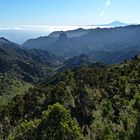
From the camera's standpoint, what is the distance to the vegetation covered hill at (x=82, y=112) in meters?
38.8

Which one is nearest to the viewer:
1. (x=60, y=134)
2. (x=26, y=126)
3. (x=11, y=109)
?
(x=60, y=134)

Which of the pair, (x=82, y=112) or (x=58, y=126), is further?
(x=82, y=112)

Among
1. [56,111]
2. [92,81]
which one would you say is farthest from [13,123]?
[56,111]

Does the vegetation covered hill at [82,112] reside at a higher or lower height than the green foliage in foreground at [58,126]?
lower

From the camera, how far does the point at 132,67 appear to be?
114m

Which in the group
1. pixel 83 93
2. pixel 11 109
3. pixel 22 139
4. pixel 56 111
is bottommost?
pixel 11 109

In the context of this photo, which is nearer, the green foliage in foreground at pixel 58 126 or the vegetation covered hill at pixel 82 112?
the green foliage in foreground at pixel 58 126

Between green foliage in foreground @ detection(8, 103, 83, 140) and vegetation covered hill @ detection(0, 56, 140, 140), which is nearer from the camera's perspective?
green foliage in foreground @ detection(8, 103, 83, 140)

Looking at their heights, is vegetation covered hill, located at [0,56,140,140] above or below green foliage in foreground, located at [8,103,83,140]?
below

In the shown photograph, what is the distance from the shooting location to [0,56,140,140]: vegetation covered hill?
1527 inches

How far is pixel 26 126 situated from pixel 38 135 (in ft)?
11.2

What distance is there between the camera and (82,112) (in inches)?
3273

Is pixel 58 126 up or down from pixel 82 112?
up

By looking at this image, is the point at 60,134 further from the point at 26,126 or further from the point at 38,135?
the point at 26,126
